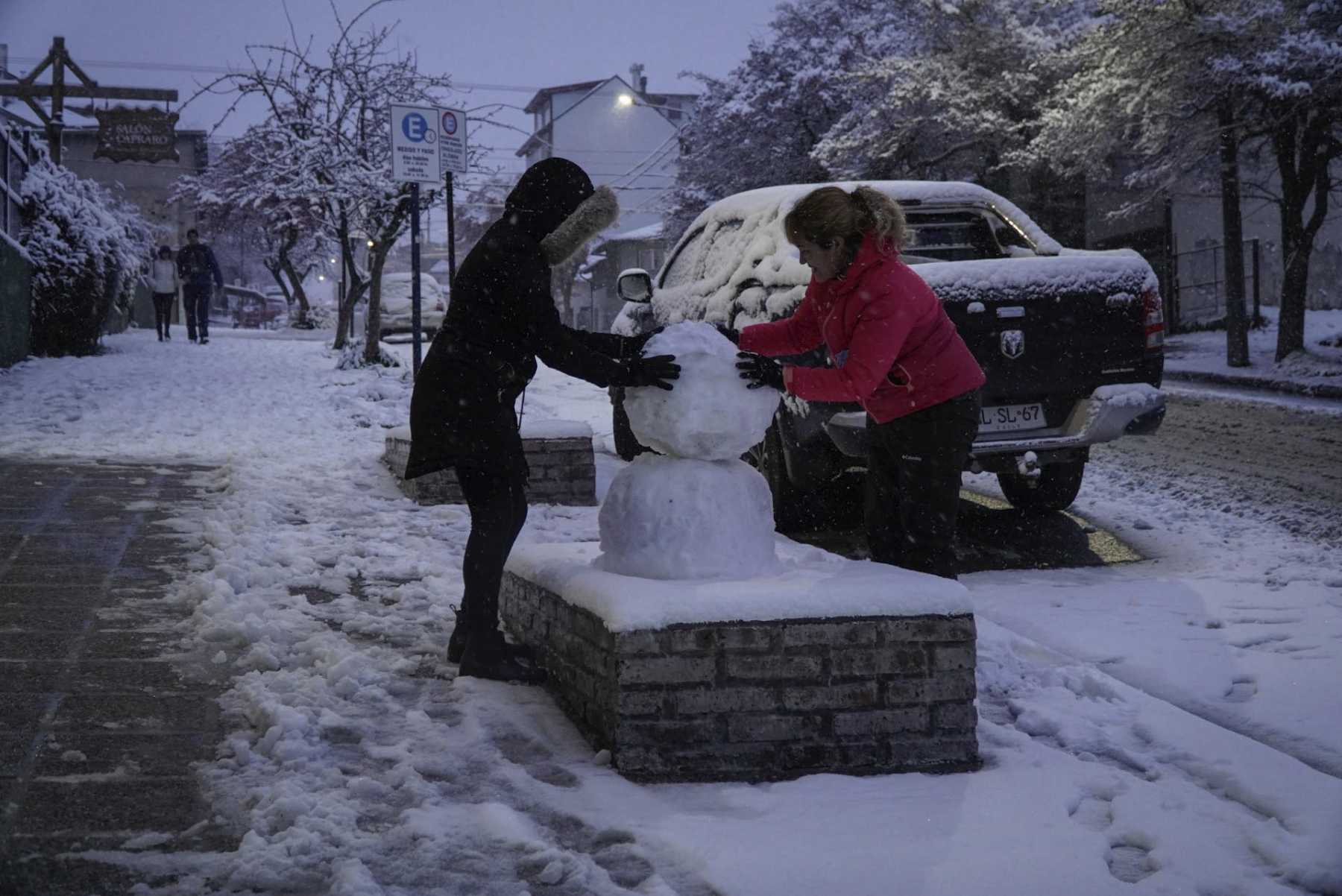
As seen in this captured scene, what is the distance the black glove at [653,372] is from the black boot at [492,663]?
102 cm

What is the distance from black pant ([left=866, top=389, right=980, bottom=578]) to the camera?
4410 millimetres

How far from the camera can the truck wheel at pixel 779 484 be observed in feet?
22.5

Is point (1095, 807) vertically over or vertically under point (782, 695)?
under

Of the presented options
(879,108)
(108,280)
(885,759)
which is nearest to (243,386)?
(108,280)

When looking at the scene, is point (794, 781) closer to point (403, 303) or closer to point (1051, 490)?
point (1051, 490)

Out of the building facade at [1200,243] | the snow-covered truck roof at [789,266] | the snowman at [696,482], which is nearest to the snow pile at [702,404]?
the snowman at [696,482]

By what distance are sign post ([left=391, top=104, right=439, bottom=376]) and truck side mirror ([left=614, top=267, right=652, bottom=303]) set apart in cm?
356

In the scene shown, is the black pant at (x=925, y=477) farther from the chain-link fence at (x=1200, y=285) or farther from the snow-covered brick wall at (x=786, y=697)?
the chain-link fence at (x=1200, y=285)

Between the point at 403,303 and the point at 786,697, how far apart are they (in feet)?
86.6

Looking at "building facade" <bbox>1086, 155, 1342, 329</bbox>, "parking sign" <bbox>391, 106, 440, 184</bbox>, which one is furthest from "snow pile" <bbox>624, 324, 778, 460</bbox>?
"building facade" <bbox>1086, 155, 1342, 329</bbox>

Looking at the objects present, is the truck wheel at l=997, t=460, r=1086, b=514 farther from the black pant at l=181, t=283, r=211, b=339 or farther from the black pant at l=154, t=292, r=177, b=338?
the black pant at l=154, t=292, r=177, b=338

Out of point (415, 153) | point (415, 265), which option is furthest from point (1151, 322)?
point (415, 153)

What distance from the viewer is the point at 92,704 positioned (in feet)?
12.4

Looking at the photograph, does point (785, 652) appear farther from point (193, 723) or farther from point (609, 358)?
point (193, 723)
